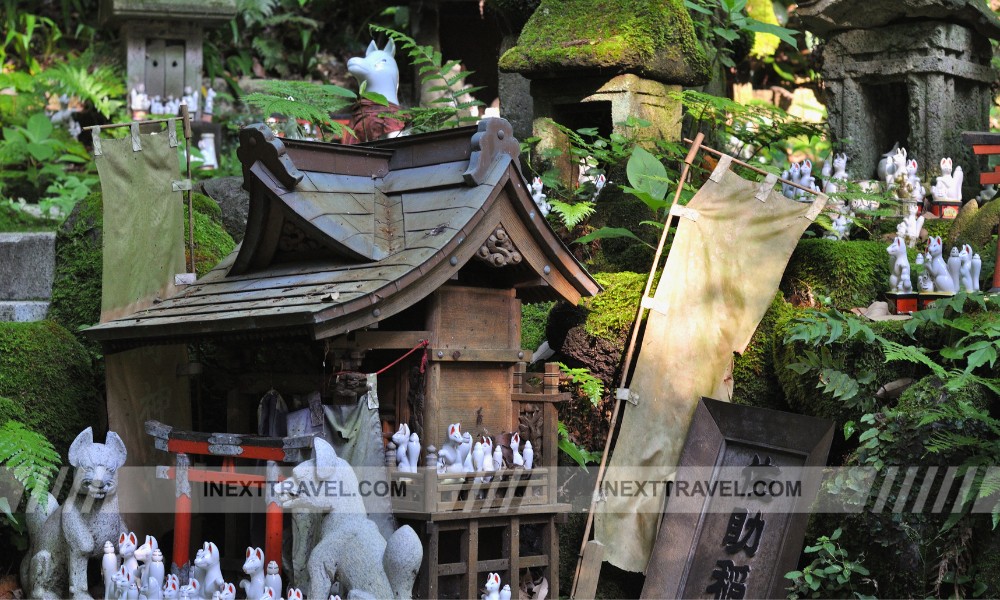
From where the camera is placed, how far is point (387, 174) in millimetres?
8445

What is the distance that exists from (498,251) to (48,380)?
4.01 m

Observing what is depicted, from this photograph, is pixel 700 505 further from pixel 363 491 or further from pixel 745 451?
pixel 363 491

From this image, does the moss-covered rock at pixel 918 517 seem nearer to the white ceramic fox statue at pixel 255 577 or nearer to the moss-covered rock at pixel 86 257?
the white ceramic fox statue at pixel 255 577

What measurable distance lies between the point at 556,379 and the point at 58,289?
4.93 meters

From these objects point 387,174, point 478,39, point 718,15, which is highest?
point 478,39

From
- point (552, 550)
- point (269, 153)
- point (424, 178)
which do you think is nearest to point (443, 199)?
point (424, 178)

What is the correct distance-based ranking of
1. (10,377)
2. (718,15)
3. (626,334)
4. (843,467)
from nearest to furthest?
(843,467), (10,377), (626,334), (718,15)

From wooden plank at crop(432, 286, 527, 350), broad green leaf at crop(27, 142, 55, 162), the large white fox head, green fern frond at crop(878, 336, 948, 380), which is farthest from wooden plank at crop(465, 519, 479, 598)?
broad green leaf at crop(27, 142, 55, 162)

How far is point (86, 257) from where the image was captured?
10.6m

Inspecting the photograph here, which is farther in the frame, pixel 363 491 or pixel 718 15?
pixel 718 15

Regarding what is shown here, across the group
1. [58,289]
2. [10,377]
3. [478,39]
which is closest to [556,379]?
[10,377]

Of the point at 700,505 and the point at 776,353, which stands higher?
the point at 776,353

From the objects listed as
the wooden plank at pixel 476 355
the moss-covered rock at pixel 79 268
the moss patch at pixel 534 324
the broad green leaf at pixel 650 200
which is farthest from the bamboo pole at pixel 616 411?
the moss-covered rock at pixel 79 268

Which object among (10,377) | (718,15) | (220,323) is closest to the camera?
(220,323)
